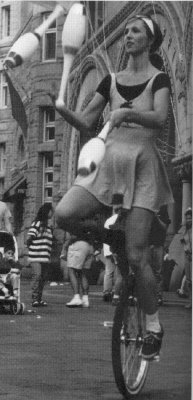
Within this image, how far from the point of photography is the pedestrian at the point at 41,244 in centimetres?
443

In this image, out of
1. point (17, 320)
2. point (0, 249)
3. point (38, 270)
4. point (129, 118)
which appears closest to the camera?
point (129, 118)

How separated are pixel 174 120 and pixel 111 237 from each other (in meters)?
0.47

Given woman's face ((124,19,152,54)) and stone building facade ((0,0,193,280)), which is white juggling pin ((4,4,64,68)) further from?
woman's face ((124,19,152,54))

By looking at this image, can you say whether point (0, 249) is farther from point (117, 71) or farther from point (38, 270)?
point (117, 71)

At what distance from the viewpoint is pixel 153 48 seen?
4.36 meters

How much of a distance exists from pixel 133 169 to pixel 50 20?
0.64m

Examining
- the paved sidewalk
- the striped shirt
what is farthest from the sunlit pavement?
the striped shirt

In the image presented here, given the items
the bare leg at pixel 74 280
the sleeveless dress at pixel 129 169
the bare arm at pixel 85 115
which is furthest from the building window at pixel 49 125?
the bare leg at pixel 74 280

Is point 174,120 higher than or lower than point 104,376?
higher

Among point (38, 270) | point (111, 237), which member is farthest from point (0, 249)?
point (111, 237)

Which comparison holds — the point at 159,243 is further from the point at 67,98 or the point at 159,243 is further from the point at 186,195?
the point at 67,98

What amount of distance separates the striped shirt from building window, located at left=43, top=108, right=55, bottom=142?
33 centimetres

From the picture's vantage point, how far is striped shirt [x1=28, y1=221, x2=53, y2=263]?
4.45 metres

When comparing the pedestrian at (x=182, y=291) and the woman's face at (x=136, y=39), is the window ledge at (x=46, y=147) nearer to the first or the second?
the woman's face at (x=136, y=39)
